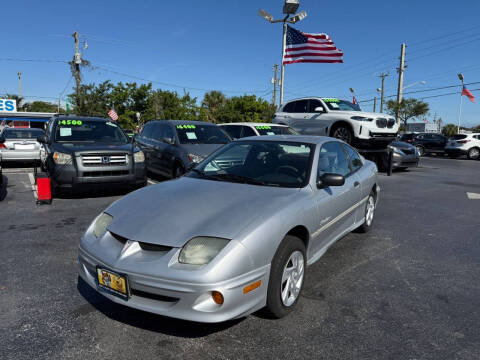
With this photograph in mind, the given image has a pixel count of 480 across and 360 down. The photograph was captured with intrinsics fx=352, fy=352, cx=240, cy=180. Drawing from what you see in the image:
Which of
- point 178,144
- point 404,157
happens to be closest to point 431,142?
point 404,157

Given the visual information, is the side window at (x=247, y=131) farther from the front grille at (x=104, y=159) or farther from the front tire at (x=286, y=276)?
the front tire at (x=286, y=276)

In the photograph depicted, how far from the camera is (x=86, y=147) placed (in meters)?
6.93

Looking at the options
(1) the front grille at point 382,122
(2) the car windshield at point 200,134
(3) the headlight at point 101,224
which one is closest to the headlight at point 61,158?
(2) the car windshield at point 200,134

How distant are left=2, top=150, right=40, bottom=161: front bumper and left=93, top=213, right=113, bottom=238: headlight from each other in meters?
10.5

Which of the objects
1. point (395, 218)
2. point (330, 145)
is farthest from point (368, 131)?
point (330, 145)

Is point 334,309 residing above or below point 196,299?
below

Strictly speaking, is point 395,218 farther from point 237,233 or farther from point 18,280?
point 18,280

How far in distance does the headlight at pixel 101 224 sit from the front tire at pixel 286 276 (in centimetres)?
139

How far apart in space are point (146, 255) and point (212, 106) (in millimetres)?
44417

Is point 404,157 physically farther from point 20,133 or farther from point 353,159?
point 20,133

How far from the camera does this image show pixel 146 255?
7.95 feet

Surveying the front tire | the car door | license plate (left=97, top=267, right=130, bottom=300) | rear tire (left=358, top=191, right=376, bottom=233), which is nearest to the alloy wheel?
the front tire

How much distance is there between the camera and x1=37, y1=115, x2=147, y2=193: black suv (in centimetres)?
664

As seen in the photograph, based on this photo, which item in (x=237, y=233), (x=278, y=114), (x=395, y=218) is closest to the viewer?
(x=237, y=233)
